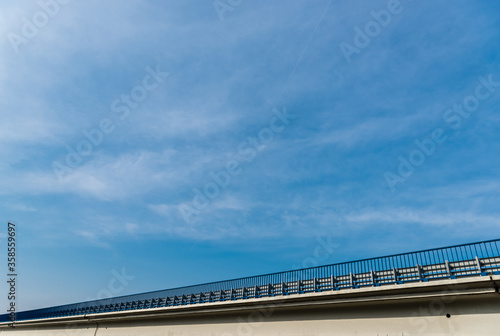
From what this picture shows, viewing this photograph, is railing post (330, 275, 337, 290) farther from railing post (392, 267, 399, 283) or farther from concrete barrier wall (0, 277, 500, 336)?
railing post (392, 267, 399, 283)

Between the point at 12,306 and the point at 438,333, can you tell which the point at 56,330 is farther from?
the point at 438,333

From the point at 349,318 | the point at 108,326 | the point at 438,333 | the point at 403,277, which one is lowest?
the point at 438,333

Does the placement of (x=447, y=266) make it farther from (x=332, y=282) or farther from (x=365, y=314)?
(x=332, y=282)

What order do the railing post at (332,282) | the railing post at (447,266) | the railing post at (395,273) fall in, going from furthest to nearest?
1. the railing post at (332,282)
2. the railing post at (395,273)
3. the railing post at (447,266)

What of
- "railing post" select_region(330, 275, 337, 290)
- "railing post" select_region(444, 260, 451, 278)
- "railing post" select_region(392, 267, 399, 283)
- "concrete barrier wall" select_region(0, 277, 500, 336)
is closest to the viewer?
"concrete barrier wall" select_region(0, 277, 500, 336)

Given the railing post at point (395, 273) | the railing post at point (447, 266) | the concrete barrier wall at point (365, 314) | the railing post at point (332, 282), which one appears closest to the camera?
the concrete barrier wall at point (365, 314)

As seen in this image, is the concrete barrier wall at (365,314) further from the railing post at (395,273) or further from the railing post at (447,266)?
the railing post at (447,266)

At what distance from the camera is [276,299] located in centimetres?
2250

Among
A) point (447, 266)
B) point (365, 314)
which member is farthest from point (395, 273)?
point (365, 314)

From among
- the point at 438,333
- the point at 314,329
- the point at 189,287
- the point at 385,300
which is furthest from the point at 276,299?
the point at 189,287

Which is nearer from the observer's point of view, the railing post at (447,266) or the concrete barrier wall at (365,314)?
the concrete barrier wall at (365,314)

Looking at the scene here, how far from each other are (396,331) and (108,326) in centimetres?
3497

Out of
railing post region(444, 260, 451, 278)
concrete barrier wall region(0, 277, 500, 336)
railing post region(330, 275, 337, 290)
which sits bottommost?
concrete barrier wall region(0, 277, 500, 336)

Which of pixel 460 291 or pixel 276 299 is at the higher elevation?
pixel 276 299
